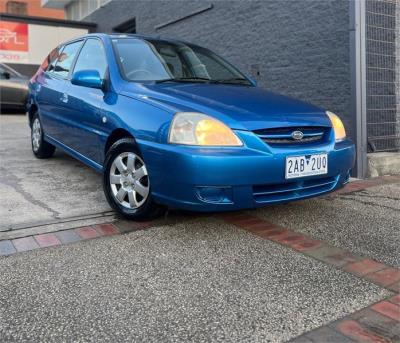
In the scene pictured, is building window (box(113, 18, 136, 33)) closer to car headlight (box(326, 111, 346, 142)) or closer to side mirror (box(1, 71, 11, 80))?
side mirror (box(1, 71, 11, 80))

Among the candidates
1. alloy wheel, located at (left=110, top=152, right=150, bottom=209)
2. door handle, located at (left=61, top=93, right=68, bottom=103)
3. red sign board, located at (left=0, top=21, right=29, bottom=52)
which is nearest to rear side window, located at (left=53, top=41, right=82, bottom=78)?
door handle, located at (left=61, top=93, right=68, bottom=103)

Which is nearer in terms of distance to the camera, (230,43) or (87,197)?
(87,197)

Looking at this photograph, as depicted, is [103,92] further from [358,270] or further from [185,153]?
[358,270]

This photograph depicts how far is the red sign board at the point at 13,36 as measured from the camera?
699 inches

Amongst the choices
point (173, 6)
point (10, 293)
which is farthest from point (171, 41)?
point (173, 6)

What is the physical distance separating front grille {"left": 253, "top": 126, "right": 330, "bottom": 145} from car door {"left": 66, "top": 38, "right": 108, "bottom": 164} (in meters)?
1.47

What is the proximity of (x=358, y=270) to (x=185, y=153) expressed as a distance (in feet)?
4.42

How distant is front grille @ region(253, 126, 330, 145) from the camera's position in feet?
11.1

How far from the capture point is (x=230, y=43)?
947 centimetres

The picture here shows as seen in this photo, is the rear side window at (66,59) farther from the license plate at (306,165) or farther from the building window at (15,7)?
the building window at (15,7)

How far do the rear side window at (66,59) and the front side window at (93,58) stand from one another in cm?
22

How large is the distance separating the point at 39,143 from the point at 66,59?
4.25ft

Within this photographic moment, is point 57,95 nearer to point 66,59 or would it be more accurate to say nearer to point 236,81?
point 66,59

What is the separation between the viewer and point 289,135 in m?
3.49
